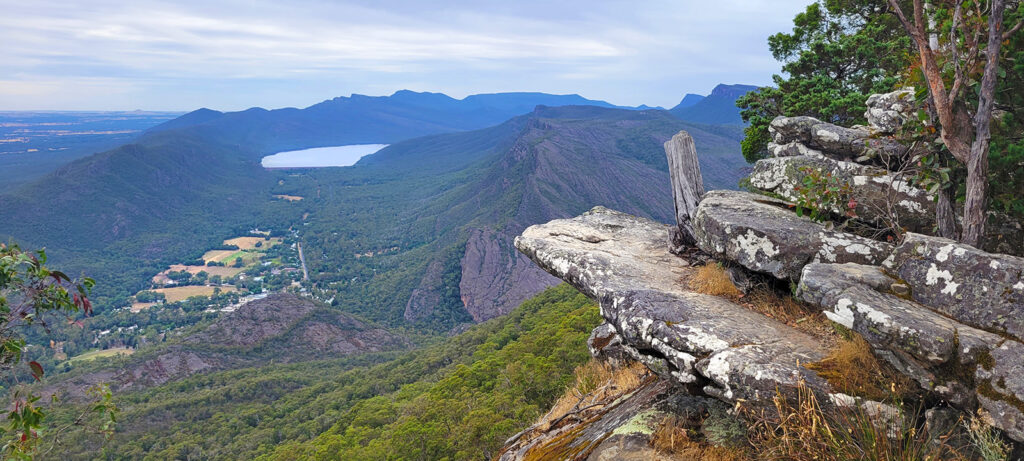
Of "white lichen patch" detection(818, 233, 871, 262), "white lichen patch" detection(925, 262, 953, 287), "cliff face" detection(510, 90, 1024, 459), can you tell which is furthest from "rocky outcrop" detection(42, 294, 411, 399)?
"white lichen patch" detection(925, 262, 953, 287)

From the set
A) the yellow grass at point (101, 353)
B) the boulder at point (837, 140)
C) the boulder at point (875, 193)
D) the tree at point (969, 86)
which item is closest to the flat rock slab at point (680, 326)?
the boulder at point (875, 193)

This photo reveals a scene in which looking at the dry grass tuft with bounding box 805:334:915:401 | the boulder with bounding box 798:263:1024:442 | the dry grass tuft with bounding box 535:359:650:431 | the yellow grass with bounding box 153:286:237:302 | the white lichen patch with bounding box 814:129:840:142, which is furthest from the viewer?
the yellow grass with bounding box 153:286:237:302

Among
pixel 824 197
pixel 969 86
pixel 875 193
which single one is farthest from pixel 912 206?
pixel 969 86

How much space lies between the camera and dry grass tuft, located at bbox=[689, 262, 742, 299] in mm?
7508

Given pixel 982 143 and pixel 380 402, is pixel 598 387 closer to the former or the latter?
pixel 982 143

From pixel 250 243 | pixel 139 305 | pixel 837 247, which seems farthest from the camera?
pixel 250 243

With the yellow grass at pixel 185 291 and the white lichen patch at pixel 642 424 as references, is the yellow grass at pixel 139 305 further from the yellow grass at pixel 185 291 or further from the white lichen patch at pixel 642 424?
the white lichen patch at pixel 642 424

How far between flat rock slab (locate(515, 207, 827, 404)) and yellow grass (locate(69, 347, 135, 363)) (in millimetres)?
127513

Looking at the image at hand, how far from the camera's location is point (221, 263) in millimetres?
174000

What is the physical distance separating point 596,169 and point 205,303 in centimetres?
13297

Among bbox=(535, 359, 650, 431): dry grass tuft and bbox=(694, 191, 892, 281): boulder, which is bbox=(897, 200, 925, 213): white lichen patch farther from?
bbox=(535, 359, 650, 431): dry grass tuft

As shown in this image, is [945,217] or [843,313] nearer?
[843,313]

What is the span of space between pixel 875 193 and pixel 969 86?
5.67 ft

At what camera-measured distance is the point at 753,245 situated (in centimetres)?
716
